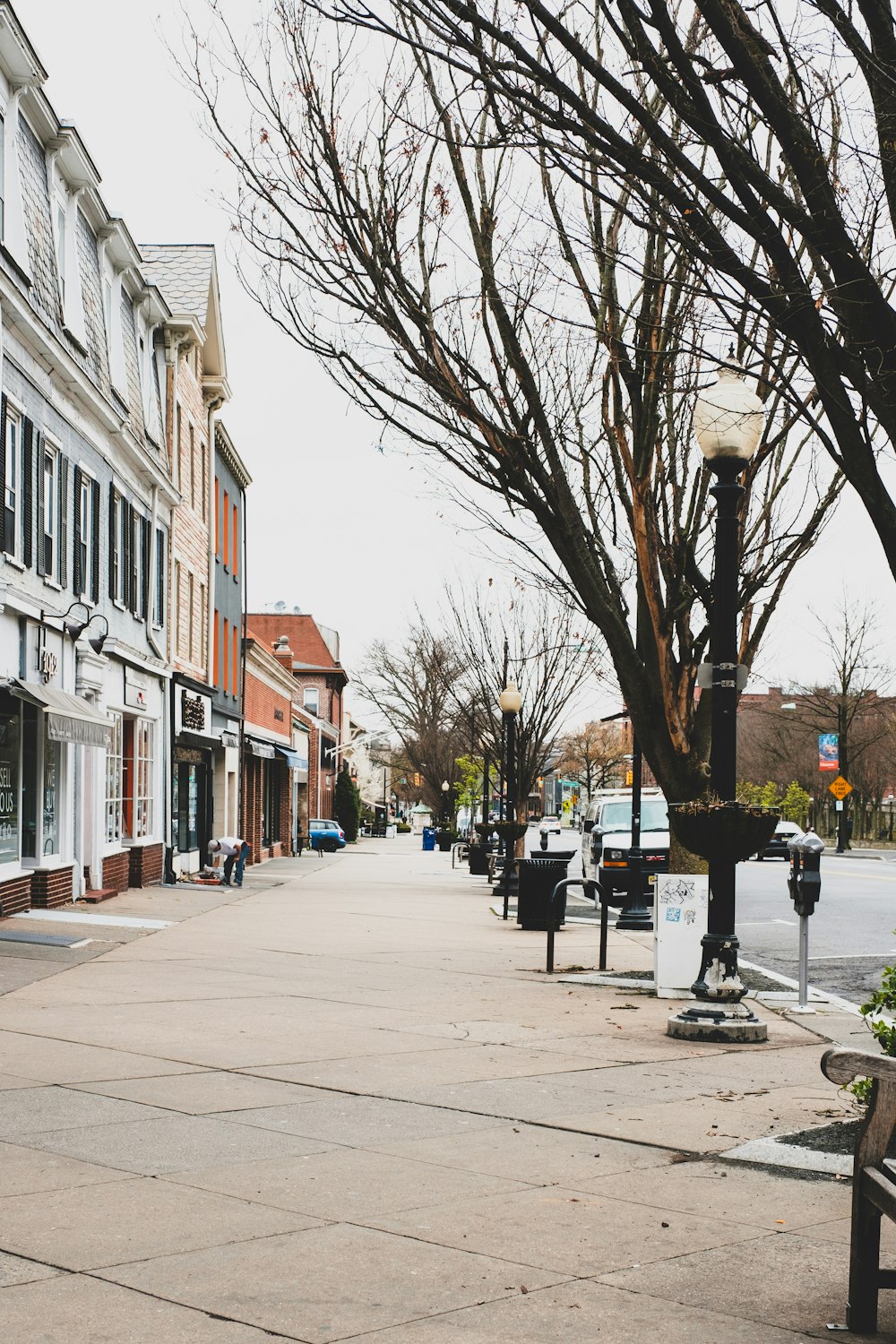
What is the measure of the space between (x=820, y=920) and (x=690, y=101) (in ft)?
58.9

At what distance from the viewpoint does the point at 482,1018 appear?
10953 millimetres

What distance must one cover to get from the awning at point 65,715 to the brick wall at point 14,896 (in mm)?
1790

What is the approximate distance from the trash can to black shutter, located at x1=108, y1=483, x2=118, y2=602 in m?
8.30

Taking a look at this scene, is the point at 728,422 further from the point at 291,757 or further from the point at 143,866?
the point at 291,757

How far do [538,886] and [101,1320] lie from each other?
52.5ft

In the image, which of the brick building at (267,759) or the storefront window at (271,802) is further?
the storefront window at (271,802)

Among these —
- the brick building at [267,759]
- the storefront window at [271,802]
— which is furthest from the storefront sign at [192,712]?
the storefront window at [271,802]

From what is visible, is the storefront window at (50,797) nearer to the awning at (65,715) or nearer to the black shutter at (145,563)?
the awning at (65,715)

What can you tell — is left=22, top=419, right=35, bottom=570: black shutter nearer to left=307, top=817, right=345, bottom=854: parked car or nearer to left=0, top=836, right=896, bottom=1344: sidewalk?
left=0, top=836, right=896, bottom=1344: sidewalk

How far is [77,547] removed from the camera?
21297 mm

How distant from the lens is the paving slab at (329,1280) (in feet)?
14.2

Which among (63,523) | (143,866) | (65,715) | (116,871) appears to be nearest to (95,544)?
(63,523)

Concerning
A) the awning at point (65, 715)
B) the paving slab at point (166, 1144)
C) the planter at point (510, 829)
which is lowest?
the paving slab at point (166, 1144)

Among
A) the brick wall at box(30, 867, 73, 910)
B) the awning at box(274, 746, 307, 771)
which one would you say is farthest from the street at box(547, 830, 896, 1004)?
the awning at box(274, 746, 307, 771)
